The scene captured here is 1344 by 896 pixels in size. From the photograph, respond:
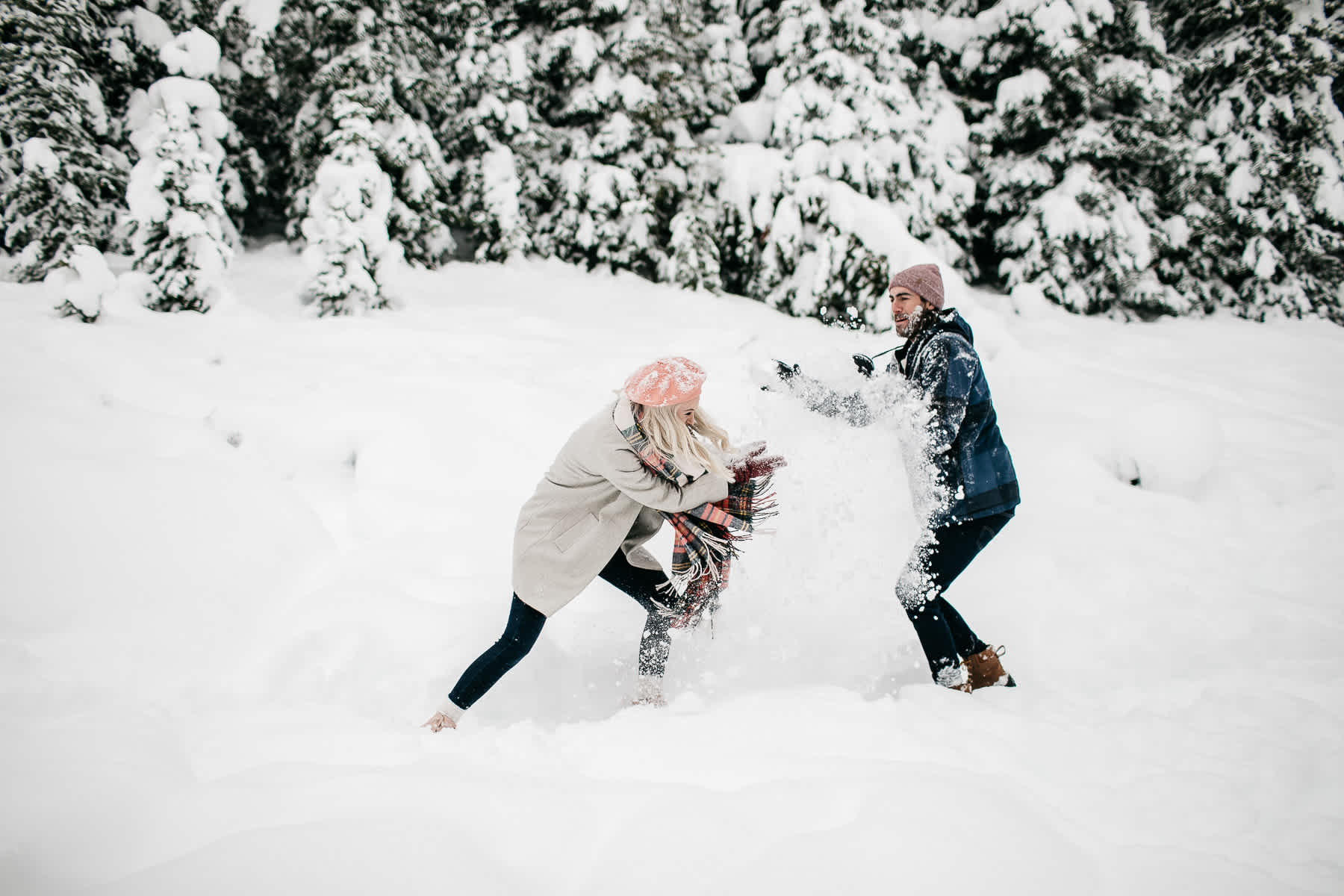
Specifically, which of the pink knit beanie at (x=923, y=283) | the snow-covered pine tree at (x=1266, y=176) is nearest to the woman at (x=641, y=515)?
the pink knit beanie at (x=923, y=283)

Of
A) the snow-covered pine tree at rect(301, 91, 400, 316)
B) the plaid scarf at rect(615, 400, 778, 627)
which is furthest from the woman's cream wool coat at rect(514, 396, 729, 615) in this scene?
the snow-covered pine tree at rect(301, 91, 400, 316)

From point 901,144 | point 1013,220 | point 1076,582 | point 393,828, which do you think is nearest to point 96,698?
point 393,828

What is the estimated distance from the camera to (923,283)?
2832 millimetres

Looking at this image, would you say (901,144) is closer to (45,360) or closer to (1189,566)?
(1189,566)

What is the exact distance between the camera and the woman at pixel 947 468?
2.66 metres

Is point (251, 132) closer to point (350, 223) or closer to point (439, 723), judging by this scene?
point (350, 223)

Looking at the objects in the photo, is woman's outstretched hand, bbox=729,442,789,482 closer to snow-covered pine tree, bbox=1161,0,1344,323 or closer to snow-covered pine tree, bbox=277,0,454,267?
snow-covered pine tree, bbox=277,0,454,267

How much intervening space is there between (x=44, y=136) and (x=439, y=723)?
25.2ft

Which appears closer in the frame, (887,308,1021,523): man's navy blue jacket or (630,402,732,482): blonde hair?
(630,402,732,482): blonde hair

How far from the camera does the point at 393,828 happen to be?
5.86 ft

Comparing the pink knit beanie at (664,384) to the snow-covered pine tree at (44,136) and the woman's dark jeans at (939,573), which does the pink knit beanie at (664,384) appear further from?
the snow-covered pine tree at (44,136)

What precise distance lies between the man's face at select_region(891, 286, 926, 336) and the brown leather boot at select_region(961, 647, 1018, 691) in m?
1.51

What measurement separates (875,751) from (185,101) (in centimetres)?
823

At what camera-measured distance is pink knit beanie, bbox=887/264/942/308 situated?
2.83m
